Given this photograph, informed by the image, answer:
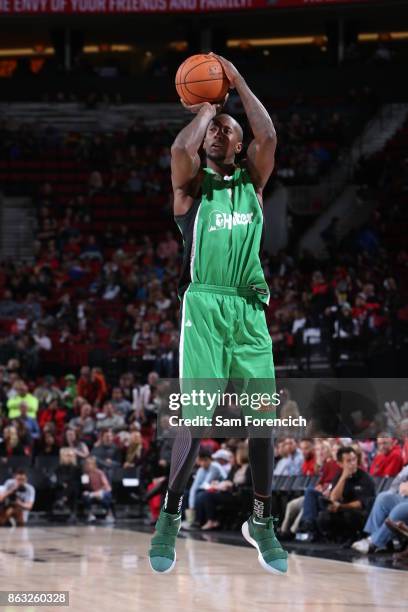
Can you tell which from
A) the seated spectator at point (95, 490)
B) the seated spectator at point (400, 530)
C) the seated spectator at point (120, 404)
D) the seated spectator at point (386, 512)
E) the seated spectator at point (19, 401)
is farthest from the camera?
the seated spectator at point (19, 401)

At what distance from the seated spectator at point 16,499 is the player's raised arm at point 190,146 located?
1003 centimetres

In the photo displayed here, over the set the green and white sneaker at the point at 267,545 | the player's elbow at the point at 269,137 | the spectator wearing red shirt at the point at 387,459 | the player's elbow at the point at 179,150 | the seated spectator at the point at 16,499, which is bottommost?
the seated spectator at the point at 16,499

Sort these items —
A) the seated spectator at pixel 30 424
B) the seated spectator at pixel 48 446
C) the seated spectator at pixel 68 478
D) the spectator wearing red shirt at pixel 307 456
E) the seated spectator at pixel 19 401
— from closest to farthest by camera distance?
the spectator wearing red shirt at pixel 307 456, the seated spectator at pixel 68 478, the seated spectator at pixel 48 446, the seated spectator at pixel 30 424, the seated spectator at pixel 19 401

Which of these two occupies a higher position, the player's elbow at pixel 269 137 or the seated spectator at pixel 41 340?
the player's elbow at pixel 269 137

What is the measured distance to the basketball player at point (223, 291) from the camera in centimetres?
605

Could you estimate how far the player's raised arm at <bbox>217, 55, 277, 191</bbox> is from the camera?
6004 millimetres

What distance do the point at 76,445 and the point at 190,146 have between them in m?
10.9

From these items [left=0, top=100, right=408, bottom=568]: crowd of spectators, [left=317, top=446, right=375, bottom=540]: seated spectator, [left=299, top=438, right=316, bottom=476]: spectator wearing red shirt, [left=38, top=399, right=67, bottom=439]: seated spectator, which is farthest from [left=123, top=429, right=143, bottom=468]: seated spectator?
[left=317, top=446, right=375, bottom=540]: seated spectator

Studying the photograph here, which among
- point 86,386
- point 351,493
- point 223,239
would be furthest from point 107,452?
point 223,239

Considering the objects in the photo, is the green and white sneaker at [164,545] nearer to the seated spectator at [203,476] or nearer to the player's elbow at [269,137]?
the player's elbow at [269,137]

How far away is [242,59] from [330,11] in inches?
117

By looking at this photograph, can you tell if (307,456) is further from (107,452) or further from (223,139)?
(223,139)

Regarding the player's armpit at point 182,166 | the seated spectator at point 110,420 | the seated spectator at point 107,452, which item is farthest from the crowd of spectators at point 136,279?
the player's armpit at point 182,166

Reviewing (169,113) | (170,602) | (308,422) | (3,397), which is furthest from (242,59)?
(170,602)
